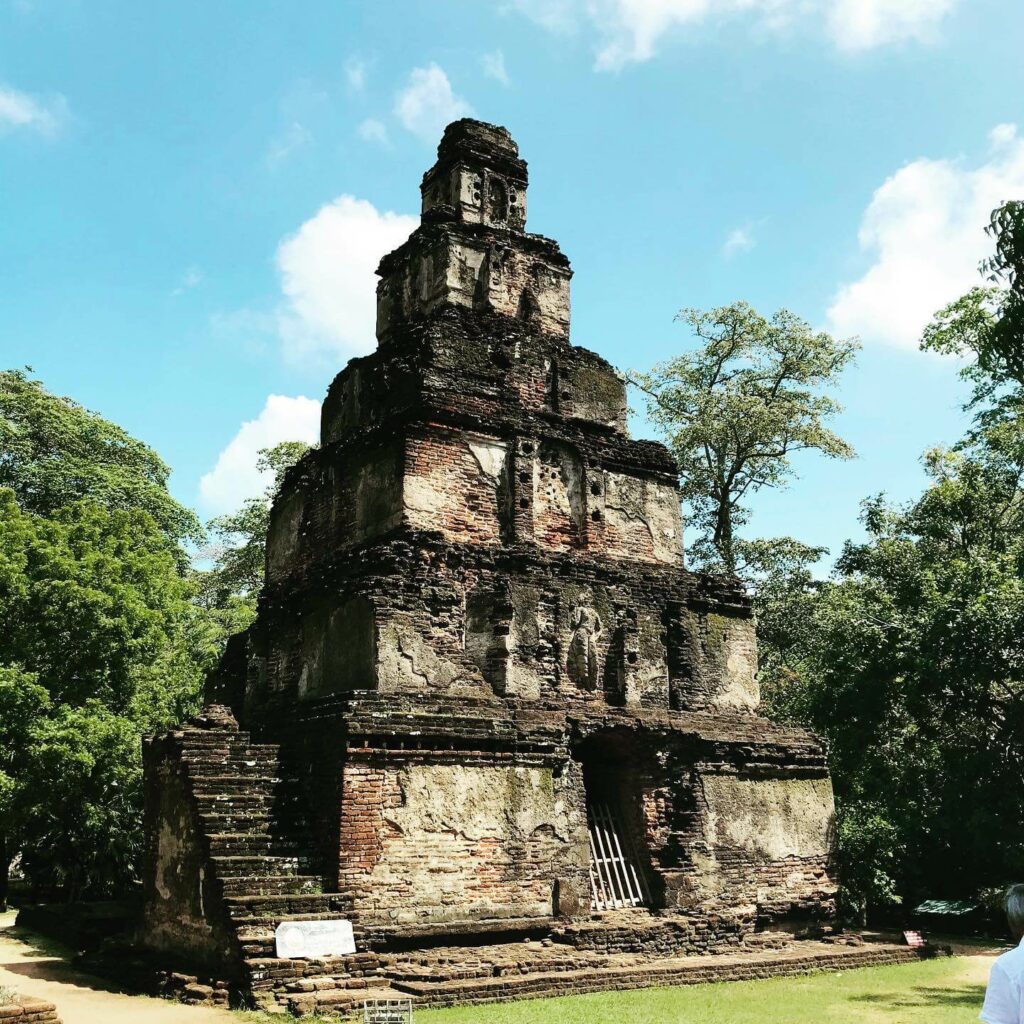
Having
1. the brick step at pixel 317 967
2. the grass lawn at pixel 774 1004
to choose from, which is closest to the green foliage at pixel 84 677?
the brick step at pixel 317 967

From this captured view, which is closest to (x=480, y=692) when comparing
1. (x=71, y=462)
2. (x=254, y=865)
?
(x=254, y=865)

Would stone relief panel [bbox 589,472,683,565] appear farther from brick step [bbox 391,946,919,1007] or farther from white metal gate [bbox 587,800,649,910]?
brick step [bbox 391,946,919,1007]

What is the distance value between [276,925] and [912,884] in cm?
1438

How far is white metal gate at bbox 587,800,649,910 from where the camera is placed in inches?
529

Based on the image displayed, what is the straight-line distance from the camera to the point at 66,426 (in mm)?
29891

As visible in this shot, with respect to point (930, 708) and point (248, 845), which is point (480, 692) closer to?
point (248, 845)

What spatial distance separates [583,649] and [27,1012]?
8267 mm

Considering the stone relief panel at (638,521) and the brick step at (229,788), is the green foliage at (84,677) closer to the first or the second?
the brick step at (229,788)

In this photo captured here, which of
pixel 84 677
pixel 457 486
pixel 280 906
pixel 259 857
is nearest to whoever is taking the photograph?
pixel 280 906

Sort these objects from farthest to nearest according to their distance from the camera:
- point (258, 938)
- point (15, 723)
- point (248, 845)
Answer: point (15, 723)
point (248, 845)
point (258, 938)

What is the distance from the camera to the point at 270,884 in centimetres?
1084

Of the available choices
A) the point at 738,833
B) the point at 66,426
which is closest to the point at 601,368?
the point at 738,833

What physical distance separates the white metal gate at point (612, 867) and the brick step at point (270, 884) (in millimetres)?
3875

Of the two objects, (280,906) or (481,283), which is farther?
(481,283)
